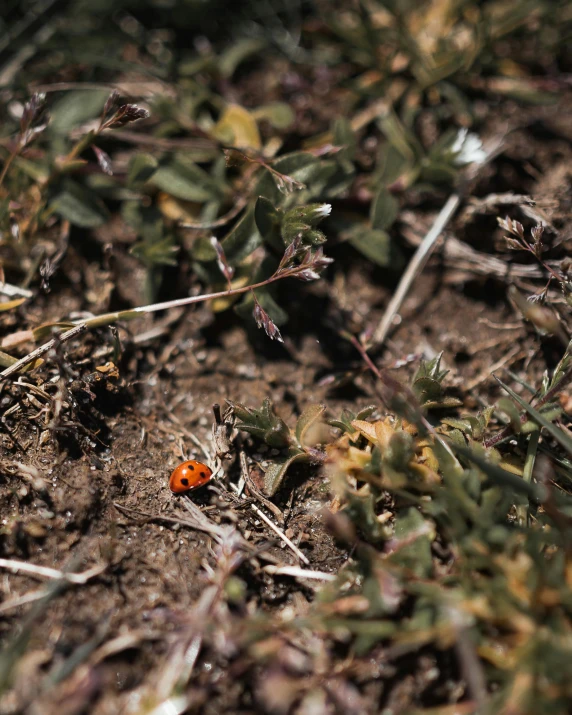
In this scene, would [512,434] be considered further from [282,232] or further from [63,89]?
[63,89]

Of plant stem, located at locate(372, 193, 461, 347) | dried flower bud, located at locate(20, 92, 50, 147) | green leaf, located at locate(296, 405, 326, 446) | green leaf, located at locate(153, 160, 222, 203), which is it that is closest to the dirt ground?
plant stem, located at locate(372, 193, 461, 347)

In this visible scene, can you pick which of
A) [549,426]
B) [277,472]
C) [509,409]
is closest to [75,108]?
[277,472]

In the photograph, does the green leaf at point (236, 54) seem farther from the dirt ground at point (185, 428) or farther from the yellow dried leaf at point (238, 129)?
the yellow dried leaf at point (238, 129)

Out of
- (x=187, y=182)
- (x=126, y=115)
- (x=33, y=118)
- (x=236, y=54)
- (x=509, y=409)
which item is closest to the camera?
(x=509, y=409)

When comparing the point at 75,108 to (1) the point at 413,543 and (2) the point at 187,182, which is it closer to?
(2) the point at 187,182

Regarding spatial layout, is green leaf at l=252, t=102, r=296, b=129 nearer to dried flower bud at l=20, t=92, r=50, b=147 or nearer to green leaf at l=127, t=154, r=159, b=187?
green leaf at l=127, t=154, r=159, b=187

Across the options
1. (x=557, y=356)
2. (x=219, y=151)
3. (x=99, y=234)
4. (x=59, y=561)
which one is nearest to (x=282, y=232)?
(x=219, y=151)
